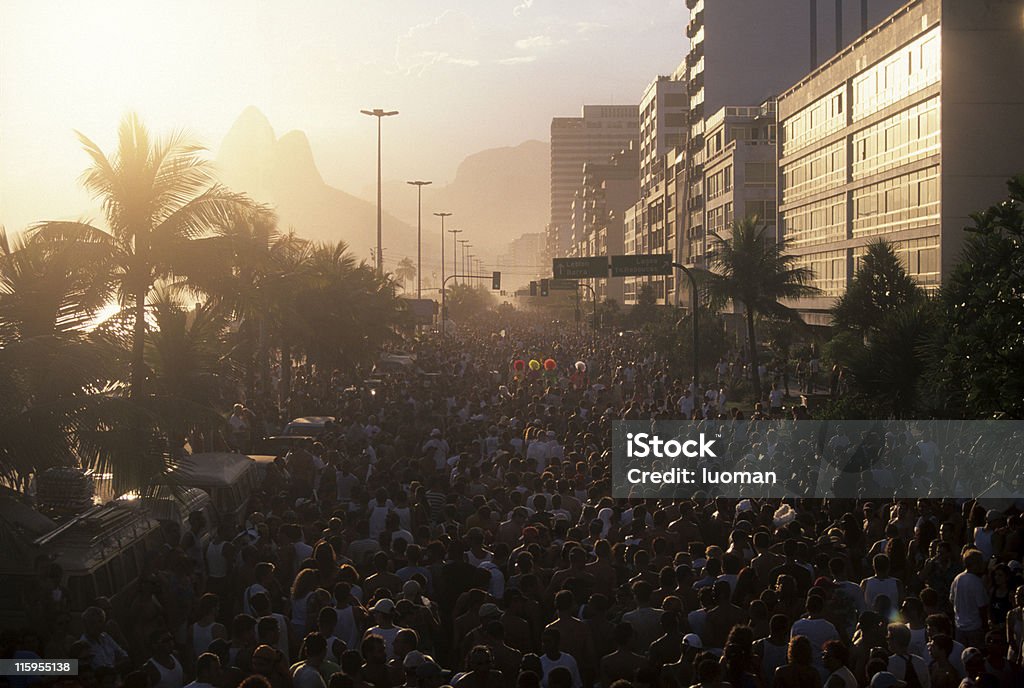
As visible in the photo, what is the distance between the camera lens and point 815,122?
5234 cm

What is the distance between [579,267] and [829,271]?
1152cm

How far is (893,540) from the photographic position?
36.8 feet

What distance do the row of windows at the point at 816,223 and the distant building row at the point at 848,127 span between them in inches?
4.0

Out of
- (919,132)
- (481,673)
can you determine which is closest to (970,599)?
(481,673)

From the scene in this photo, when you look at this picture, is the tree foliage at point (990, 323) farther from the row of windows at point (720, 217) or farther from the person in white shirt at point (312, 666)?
the row of windows at point (720, 217)

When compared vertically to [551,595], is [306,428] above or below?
above

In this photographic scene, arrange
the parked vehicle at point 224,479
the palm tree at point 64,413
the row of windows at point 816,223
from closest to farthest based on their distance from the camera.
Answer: the palm tree at point 64,413
the parked vehicle at point 224,479
the row of windows at point 816,223

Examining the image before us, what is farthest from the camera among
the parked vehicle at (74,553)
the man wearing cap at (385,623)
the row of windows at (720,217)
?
the row of windows at (720,217)

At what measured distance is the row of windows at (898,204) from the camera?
3866 centimetres

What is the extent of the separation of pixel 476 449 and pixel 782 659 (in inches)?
480

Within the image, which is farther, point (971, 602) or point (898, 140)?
point (898, 140)
